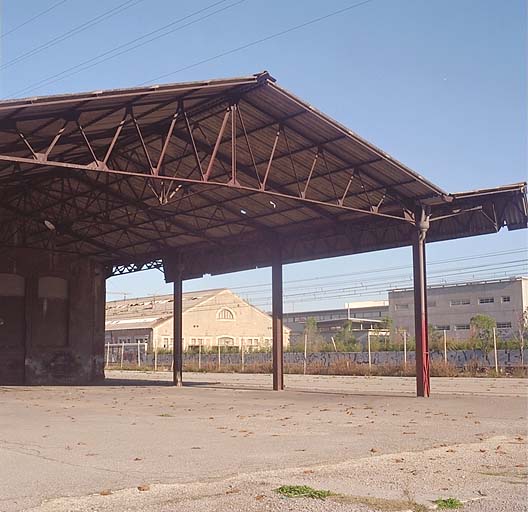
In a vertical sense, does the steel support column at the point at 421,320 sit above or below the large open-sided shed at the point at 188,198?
below

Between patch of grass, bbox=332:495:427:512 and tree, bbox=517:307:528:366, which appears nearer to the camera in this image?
patch of grass, bbox=332:495:427:512

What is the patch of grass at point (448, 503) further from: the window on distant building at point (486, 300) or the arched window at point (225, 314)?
the window on distant building at point (486, 300)

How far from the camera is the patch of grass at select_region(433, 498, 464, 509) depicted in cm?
679

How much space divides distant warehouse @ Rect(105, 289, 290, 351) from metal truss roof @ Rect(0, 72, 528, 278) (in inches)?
1687

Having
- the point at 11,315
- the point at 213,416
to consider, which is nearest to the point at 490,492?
the point at 213,416

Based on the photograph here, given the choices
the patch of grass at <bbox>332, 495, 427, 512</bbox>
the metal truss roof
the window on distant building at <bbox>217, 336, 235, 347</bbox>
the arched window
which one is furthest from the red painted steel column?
the arched window

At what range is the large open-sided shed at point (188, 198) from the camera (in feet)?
62.3

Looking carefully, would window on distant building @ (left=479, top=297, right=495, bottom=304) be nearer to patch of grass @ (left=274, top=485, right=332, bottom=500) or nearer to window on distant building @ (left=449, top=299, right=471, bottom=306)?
window on distant building @ (left=449, top=299, right=471, bottom=306)

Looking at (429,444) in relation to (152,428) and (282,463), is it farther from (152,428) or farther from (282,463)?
(152,428)

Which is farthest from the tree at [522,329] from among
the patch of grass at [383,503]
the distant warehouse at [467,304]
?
the patch of grass at [383,503]

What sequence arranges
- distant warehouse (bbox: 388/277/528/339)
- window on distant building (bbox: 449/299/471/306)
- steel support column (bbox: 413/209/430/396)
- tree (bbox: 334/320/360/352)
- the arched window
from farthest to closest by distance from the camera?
window on distant building (bbox: 449/299/471/306) < the arched window < distant warehouse (bbox: 388/277/528/339) < tree (bbox: 334/320/360/352) < steel support column (bbox: 413/209/430/396)

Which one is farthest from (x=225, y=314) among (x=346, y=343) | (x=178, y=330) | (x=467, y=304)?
(x=178, y=330)

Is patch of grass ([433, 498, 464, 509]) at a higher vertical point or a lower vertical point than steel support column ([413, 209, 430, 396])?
lower

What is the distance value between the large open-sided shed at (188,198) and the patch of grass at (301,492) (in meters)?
11.0
